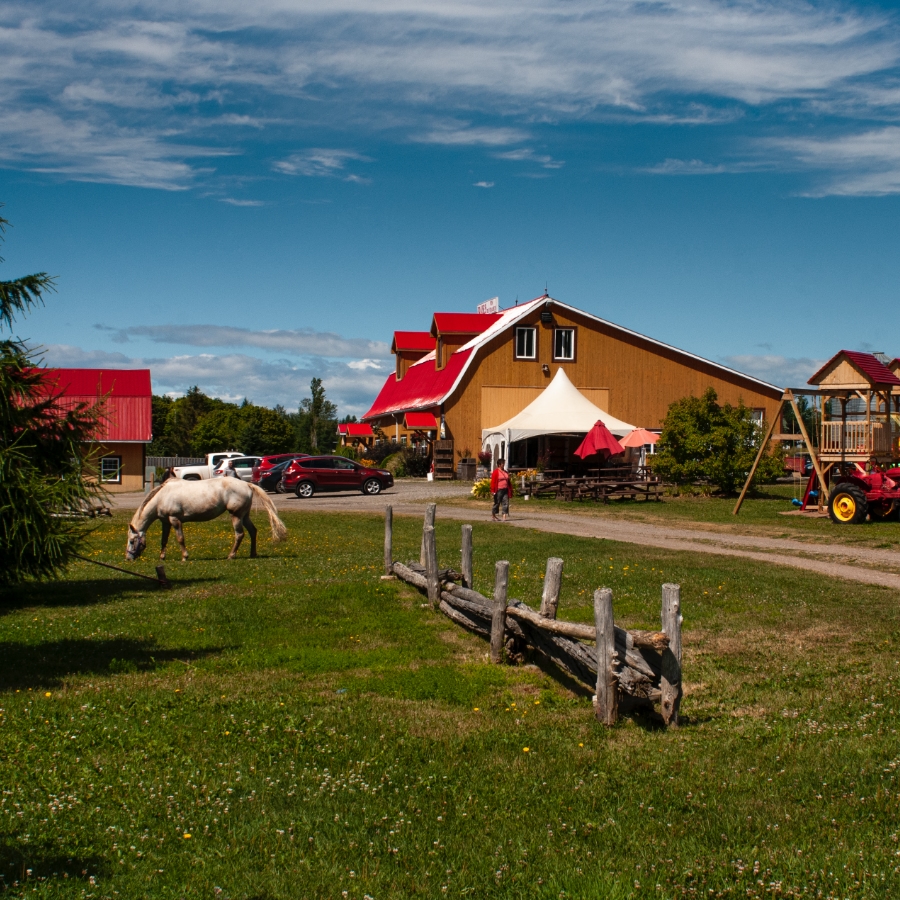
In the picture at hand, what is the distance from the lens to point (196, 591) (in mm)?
15539

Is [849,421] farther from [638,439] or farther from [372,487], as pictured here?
[372,487]

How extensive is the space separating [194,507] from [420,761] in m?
13.9

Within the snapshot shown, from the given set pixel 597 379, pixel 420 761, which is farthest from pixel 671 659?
pixel 597 379

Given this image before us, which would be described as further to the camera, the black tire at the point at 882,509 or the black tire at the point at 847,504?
the black tire at the point at 882,509

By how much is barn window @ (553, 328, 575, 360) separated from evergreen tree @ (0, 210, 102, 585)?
38670mm

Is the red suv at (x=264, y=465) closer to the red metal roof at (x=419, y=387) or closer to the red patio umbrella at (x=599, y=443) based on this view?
the red metal roof at (x=419, y=387)

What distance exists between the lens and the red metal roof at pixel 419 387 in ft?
172

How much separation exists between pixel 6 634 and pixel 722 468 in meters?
29.9

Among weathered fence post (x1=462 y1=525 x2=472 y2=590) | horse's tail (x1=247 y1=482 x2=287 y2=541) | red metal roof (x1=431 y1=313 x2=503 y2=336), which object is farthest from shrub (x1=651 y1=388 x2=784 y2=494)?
weathered fence post (x1=462 y1=525 x2=472 y2=590)

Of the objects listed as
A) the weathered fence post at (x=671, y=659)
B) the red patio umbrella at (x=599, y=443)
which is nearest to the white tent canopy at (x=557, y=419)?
the red patio umbrella at (x=599, y=443)

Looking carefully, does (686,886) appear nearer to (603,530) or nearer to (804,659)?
(804,659)

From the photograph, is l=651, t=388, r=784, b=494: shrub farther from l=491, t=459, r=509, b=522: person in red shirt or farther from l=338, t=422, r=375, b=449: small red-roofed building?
l=338, t=422, r=375, b=449: small red-roofed building

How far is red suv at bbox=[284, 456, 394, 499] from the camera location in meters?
41.7

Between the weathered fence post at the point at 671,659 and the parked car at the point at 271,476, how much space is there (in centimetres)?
3613
